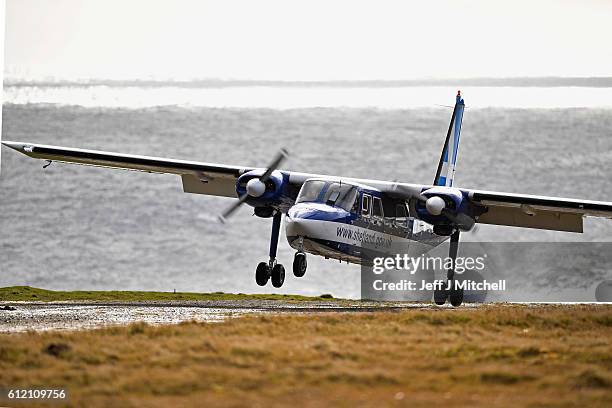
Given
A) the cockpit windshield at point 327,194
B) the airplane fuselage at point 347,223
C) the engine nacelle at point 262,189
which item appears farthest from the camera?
the engine nacelle at point 262,189

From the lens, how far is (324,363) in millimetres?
14758

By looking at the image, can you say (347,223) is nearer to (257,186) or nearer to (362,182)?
(362,182)

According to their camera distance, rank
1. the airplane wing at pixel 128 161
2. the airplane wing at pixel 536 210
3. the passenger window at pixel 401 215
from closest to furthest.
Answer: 1. the airplane wing at pixel 536 210
2. the passenger window at pixel 401 215
3. the airplane wing at pixel 128 161

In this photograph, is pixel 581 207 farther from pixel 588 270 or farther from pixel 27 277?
pixel 27 277

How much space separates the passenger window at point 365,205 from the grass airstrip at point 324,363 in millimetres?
7764

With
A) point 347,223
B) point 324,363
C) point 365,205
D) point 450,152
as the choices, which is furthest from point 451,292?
point 324,363

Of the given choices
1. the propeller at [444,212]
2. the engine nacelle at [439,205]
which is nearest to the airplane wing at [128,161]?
the engine nacelle at [439,205]

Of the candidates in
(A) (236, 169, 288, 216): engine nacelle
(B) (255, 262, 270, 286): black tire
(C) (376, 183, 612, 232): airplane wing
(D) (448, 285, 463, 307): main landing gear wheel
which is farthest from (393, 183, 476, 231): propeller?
(B) (255, 262, 270, 286): black tire

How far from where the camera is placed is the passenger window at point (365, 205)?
2669 cm

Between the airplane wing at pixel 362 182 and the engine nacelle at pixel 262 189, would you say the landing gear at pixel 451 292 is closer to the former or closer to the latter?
the airplane wing at pixel 362 182

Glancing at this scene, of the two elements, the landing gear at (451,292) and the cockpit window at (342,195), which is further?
the landing gear at (451,292)

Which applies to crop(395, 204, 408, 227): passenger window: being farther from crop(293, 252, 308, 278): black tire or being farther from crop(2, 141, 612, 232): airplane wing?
crop(293, 252, 308, 278): black tire

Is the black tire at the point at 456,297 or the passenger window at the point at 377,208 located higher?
the passenger window at the point at 377,208

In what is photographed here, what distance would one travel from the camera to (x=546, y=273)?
34750 millimetres
